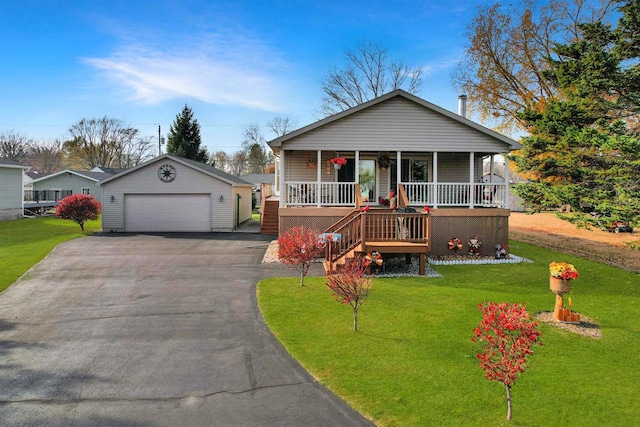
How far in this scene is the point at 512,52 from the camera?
29.3 metres

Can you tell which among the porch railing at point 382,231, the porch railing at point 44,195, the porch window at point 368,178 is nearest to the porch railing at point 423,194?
the porch window at point 368,178

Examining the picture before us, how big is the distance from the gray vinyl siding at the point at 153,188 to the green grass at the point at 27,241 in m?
1.55

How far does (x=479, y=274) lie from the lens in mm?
11961

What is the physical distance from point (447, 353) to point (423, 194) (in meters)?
10.6

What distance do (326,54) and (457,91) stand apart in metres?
12.3

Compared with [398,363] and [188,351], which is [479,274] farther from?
[188,351]

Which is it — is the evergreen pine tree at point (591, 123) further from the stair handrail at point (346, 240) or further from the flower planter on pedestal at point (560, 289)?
the stair handrail at point (346, 240)

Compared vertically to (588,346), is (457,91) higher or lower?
Result: higher

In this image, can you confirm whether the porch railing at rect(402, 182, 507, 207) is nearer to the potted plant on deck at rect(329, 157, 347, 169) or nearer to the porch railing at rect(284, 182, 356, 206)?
the porch railing at rect(284, 182, 356, 206)

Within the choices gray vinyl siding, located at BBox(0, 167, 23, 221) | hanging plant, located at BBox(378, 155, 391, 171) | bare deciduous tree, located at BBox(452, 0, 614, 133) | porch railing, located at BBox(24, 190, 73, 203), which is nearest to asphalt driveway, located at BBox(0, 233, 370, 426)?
hanging plant, located at BBox(378, 155, 391, 171)

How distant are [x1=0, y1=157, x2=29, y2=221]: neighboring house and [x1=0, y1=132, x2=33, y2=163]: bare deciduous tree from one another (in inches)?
2038

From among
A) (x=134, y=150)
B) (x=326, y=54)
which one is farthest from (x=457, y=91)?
(x=134, y=150)

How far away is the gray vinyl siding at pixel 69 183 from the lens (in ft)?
124

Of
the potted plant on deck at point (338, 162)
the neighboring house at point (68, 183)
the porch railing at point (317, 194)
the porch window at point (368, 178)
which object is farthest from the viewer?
the neighboring house at point (68, 183)
